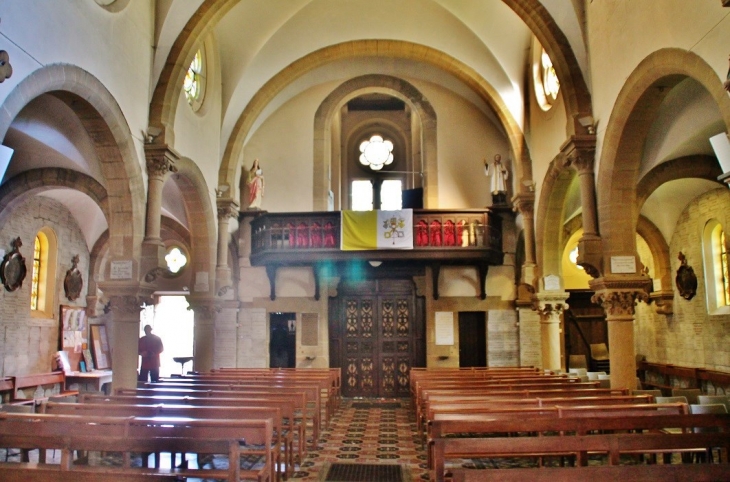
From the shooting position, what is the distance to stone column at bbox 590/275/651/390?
35.2 ft

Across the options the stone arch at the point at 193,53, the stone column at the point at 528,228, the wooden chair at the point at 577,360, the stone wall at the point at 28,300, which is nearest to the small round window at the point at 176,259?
the stone wall at the point at 28,300

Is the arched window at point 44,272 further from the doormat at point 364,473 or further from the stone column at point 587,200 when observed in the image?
the stone column at point 587,200

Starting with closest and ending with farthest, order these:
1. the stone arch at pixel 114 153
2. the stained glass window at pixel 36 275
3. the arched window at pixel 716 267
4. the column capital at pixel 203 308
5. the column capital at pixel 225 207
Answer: the stone arch at pixel 114 153 < the arched window at pixel 716 267 < the column capital at pixel 203 308 < the column capital at pixel 225 207 < the stained glass window at pixel 36 275

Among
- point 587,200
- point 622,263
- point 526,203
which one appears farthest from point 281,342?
point 622,263

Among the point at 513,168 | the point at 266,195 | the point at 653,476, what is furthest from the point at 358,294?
the point at 653,476

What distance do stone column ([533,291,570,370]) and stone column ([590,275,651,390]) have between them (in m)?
3.97

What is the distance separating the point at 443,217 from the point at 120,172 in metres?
9.18

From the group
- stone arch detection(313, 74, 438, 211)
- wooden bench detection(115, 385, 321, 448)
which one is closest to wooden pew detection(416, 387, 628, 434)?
wooden bench detection(115, 385, 321, 448)

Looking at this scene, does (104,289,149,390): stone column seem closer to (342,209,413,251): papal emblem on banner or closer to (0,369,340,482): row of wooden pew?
(0,369,340,482): row of wooden pew

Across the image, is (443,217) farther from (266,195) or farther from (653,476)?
(653,476)

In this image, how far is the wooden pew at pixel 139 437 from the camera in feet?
16.6

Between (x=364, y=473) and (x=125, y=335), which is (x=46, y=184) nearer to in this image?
(x=125, y=335)

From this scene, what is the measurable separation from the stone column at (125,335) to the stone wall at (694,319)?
1356cm

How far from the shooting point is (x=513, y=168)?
18.3 meters
